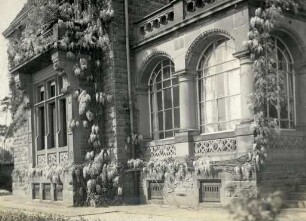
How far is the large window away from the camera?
51.3ft

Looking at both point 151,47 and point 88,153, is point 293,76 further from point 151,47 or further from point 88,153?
point 88,153

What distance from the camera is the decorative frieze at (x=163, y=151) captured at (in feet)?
42.7

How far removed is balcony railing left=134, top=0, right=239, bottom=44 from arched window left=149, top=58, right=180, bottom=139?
3.34ft

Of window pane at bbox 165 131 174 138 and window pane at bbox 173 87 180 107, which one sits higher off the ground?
window pane at bbox 173 87 180 107

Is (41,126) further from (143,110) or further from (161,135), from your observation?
(161,135)

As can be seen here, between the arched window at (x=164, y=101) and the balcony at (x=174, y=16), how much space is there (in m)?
0.96

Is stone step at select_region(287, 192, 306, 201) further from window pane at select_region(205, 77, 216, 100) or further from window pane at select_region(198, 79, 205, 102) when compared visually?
window pane at select_region(198, 79, 205, 102)

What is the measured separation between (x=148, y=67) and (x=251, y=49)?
446cm

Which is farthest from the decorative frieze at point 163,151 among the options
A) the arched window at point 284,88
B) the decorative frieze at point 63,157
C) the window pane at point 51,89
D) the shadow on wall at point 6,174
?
the shadow on wall at point 6,174

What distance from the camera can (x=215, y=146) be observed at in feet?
37.9

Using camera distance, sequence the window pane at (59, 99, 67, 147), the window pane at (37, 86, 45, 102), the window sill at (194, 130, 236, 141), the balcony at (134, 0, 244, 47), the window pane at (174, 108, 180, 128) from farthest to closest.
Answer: the window pane at (37, 86, 45, 102)
the window pane at (59, 99, 67, 147)
the window pane at (174, 108, 180, 128)
the balcony at (134, 0, 244, 47)
the window sill at (194, 130, 236, 141)

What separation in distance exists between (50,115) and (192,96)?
20.8ft

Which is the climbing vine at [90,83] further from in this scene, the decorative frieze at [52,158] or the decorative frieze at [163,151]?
the decorative frieze at [163,151]

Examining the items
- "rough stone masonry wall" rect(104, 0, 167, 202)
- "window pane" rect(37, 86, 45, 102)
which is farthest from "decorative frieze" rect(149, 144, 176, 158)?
"window pane" rect(37, 86, 45, 102)
